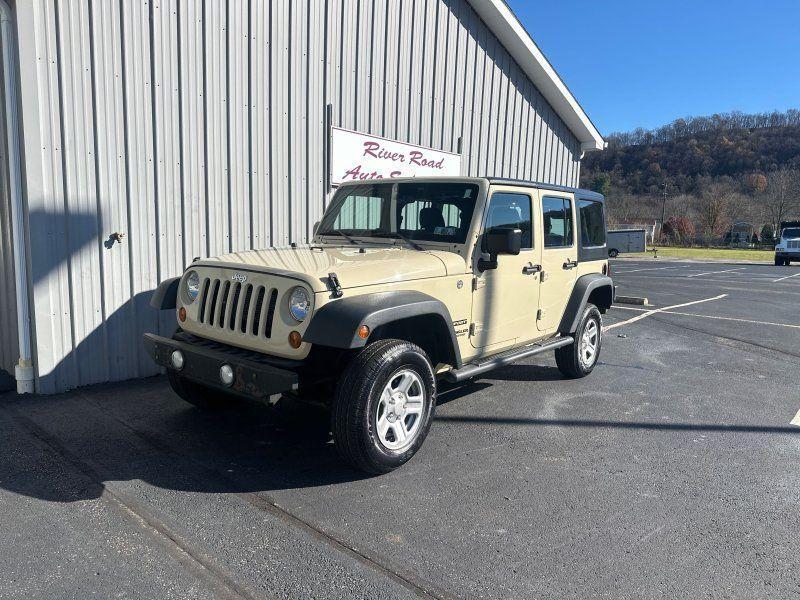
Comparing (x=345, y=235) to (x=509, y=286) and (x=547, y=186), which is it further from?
(x=547, y=186)

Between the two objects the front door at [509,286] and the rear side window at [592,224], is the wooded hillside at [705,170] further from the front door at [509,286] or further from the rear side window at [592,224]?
the front door at [509,286]

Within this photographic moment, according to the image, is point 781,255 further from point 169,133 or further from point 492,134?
point 169,133

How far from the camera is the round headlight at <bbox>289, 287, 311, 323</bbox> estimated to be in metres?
3.53

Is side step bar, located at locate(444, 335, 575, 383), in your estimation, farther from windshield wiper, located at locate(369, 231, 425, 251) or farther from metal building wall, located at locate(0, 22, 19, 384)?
metal building wall, located at locate(0, 22, 19, 384)

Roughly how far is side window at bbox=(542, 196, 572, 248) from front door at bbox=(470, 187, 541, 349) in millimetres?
230

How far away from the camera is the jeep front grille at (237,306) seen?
3.69 meters

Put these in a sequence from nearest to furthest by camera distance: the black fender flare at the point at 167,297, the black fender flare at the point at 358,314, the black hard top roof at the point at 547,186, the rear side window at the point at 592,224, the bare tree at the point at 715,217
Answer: the black fender flare at the point at 358,314 → the black fender flare at the point at 167,297 → the black hard top roof at the point at 547,186 → the rear side window at the point at 592,224 → the bare tree at the point at 715,217

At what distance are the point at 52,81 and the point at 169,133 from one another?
42.8 inches

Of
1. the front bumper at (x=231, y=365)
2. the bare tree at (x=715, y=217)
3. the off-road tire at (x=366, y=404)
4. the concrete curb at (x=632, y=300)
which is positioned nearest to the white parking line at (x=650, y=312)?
the concrete curb at (x=632, y=300)

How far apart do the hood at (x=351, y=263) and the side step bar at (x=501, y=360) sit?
732 mm

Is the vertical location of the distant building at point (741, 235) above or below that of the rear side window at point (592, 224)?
above

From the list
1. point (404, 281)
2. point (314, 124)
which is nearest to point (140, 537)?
point (404, 281)

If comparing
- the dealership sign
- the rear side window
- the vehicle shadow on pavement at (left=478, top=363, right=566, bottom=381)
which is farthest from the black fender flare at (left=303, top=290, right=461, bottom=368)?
the dealership sign

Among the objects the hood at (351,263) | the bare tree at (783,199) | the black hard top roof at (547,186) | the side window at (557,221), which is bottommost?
the hood at (351,263)
